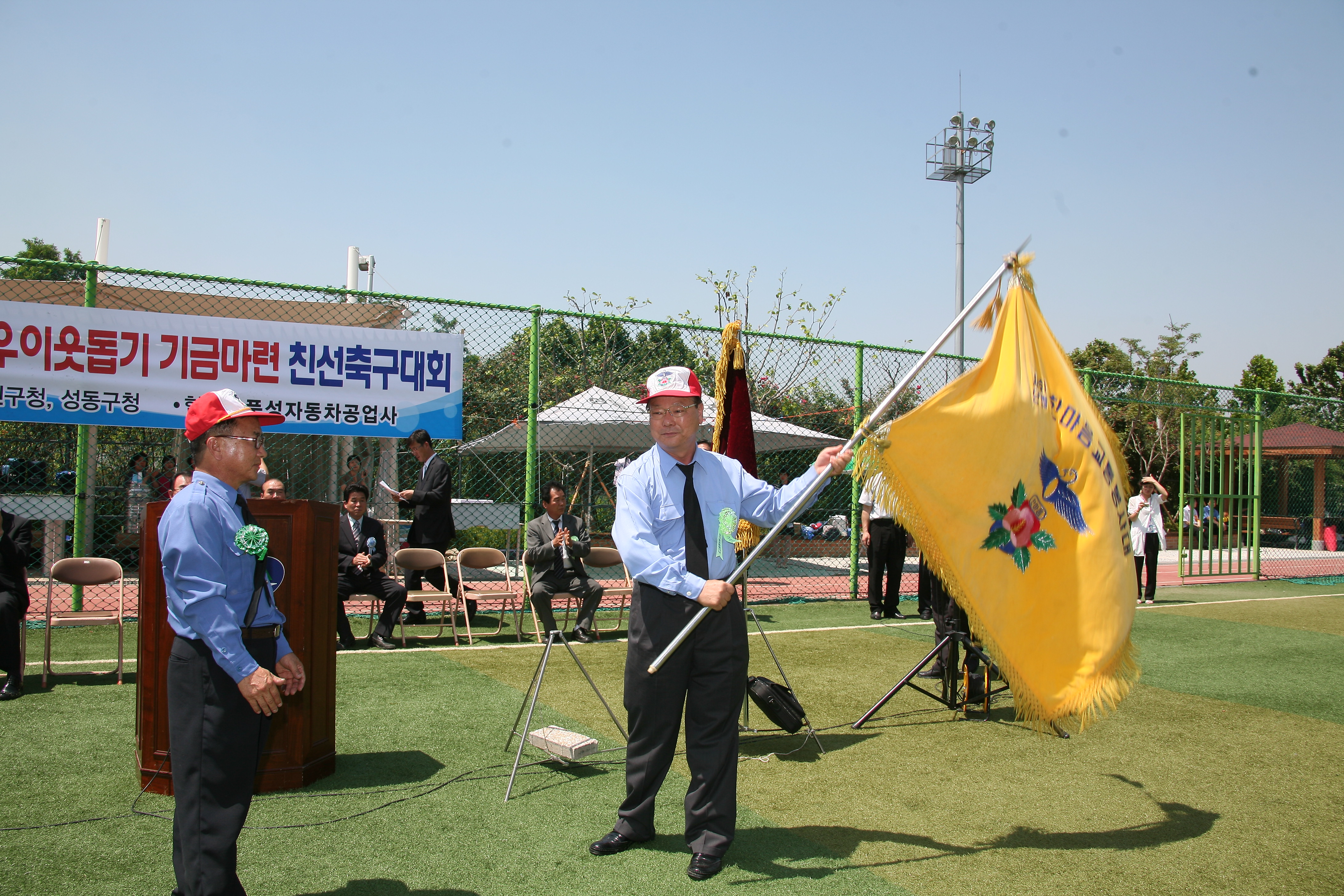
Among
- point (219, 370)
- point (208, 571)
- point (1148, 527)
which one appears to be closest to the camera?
point (208, 571)

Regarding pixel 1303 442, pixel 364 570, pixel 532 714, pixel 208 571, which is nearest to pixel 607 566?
pixel 364 570

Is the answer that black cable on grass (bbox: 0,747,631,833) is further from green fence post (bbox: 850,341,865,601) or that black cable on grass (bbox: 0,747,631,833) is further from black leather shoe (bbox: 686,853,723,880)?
green fence post (bbox: 850,341,865,601)

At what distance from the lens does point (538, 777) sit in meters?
4.79

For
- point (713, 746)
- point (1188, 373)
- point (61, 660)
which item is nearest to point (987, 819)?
point (713, 746)

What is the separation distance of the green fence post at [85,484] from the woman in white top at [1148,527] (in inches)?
475

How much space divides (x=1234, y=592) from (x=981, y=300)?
496 inches

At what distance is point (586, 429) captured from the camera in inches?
435

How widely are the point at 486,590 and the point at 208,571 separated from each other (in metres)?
6.11

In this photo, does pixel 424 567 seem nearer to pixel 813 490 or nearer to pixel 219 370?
pixel 219 370

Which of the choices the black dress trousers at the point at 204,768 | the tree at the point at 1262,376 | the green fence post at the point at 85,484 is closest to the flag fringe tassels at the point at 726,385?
the black dress trousers at the point at 204,768

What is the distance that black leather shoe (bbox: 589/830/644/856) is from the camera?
377 centimetres

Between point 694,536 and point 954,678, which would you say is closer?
point 694,536

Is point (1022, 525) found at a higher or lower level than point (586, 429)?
lower

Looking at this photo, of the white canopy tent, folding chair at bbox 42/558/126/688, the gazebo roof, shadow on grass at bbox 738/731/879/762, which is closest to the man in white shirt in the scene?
the white canopy tent
